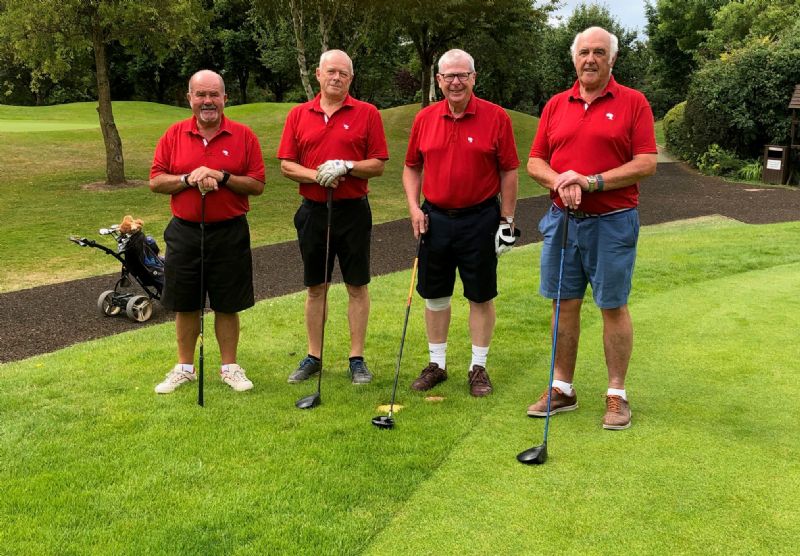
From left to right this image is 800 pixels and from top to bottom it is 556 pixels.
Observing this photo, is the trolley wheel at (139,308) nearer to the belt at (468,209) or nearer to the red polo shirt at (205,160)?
the red polo shirt at (205,160)

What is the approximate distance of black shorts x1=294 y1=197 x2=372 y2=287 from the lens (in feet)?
14.9

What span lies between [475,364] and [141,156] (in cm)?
1861

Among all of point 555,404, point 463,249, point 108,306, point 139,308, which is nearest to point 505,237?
point 463,249

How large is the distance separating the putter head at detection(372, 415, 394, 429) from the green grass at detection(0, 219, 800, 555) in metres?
0.06

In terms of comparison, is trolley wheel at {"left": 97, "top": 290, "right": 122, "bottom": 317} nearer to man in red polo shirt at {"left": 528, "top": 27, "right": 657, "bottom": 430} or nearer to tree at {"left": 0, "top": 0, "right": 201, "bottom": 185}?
man in red polo shirt at {"left": 528, "top": 27, "right": 657, "bottom": 430}

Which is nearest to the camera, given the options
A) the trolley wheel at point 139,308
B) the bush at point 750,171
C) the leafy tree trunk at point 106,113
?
the trolley wheel at point 139,308

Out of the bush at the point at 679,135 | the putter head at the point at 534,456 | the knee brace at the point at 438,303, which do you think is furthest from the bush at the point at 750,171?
the putter head at the point at 534,456

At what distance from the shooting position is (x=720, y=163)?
2002 cm

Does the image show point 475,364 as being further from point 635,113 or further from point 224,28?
point 224,28

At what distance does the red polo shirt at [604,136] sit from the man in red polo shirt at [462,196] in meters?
0.48

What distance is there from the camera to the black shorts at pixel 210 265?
4348 mm

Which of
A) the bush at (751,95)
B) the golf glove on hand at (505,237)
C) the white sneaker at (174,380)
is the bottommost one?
the white sneaker at (174,380)

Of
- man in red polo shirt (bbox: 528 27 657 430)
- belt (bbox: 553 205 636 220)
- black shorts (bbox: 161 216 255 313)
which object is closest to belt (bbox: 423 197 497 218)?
man in red polo shirt (bbox: 528 27 657 430)

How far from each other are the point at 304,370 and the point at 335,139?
1.50m
